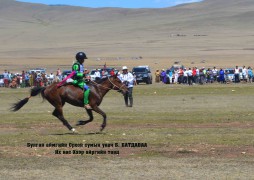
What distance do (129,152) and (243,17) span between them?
175357 mm

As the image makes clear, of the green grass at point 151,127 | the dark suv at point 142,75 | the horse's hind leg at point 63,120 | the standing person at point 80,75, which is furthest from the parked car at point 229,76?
the standing person at point 80,75

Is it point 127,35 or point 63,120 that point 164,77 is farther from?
point 127,35

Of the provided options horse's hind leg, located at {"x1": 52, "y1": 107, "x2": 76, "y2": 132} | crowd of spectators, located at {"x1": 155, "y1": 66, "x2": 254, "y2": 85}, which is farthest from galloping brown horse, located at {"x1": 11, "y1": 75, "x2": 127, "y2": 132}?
crowd of spectators, located at {"x1": 155, "y1": 66, "x2": 254, "y2": 85}

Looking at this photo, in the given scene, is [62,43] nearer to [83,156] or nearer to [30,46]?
[30,46]

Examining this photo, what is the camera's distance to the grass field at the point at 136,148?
12.9 m

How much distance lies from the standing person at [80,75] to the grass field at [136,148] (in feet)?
3.50

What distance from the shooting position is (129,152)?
15719mm

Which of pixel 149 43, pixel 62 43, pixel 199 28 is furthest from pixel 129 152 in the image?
pixel 199 28

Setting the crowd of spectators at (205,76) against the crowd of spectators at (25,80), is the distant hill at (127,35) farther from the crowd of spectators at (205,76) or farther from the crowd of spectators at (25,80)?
the crowd of spectators at (25,80)

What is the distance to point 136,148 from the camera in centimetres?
1638

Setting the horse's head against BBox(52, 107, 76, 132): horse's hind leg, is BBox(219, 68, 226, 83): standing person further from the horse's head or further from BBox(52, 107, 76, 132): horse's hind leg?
BBox(52, 107, 76, 132): horse's hind leg

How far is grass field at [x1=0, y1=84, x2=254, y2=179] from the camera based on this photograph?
12.9m

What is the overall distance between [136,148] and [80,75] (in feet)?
15.0

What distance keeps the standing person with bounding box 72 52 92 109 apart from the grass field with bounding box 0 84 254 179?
42.0 inches
